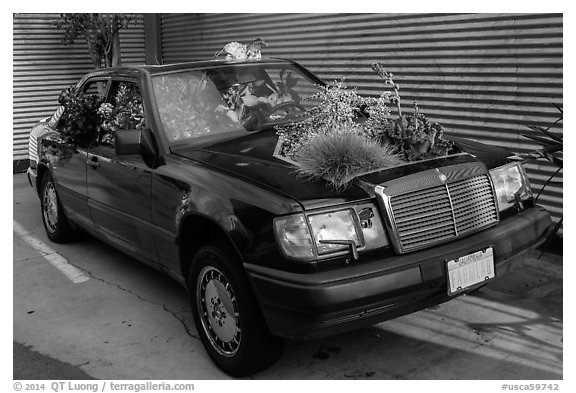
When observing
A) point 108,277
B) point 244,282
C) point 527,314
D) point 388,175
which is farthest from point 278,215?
point 108,277

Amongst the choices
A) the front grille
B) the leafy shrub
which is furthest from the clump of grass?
the leafy shrub

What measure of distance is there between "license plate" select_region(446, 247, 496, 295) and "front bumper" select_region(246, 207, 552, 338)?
3 centimetres

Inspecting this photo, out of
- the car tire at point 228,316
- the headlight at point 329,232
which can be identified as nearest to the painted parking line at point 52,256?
the car tire at point 228,316

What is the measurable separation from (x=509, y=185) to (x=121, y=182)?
2.57 meters

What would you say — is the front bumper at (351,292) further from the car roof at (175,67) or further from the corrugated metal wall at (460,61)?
the corrugated metal wall at (460,61)

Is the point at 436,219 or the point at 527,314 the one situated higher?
the point at 436,219

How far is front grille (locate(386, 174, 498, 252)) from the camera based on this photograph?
3.24 meters

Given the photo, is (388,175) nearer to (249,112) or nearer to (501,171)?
(501,171)

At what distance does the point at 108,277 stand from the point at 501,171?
3.18 m

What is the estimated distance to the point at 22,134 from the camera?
10805 millimetres

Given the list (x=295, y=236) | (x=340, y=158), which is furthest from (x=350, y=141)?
(x=295, y=236)

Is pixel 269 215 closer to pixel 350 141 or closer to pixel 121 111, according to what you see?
pixel 350 141

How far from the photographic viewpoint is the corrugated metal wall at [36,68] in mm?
10680

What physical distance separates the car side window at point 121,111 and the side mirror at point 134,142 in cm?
22
